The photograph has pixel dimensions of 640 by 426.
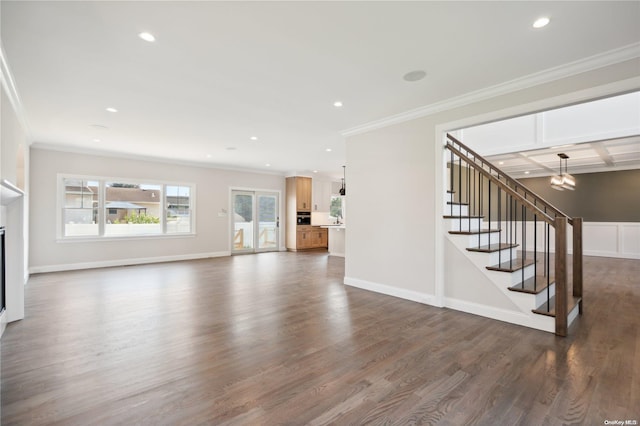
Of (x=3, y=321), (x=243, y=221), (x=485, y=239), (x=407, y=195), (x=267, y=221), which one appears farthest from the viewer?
(x=267, y=221)

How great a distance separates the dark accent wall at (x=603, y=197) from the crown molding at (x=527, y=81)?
799 centimetres

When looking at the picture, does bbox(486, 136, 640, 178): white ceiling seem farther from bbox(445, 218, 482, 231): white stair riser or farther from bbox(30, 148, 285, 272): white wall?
bbox(30, 148, 285, 272): white wall

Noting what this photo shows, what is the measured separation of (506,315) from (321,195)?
27.1 feet

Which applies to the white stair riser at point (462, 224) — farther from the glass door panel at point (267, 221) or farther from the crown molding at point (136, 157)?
the glass door panel at point (267, 221)

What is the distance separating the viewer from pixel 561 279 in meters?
2.99

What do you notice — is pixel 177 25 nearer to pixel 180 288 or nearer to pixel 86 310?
pixel 86 310

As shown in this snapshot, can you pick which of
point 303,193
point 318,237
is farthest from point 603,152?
point 318,237

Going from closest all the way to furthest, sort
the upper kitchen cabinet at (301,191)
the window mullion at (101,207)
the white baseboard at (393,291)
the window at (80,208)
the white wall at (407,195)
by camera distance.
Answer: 1. the white wall at (407,195)
2. the white baseboard at (393,291)
3. the window at (80,208)
4. the window mullion at (101,207)
5. the upper kitchen cabinet at (301,191)

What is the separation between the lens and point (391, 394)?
2.05 metres

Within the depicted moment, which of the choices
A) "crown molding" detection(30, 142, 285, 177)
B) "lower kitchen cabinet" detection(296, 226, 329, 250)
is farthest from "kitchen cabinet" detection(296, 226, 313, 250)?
"crown molding" detection(30, 142, 285, 177)

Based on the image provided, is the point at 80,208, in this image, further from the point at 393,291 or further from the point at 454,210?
the point at 454,210

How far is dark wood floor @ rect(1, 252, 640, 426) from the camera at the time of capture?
1859 millimetres

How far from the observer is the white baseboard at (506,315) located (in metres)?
3.12

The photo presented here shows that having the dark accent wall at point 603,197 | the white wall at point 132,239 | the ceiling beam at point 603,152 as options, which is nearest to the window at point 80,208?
the white wall at point 132,239
